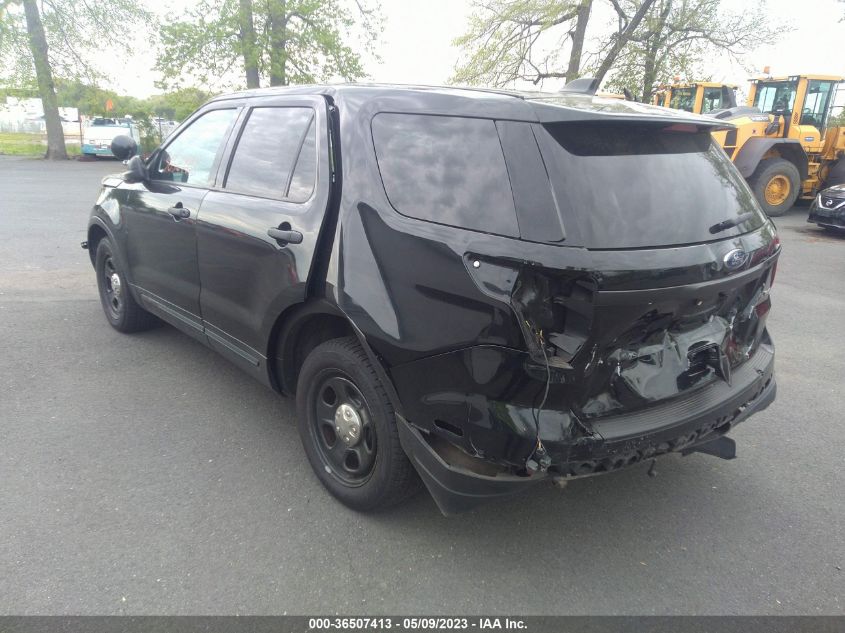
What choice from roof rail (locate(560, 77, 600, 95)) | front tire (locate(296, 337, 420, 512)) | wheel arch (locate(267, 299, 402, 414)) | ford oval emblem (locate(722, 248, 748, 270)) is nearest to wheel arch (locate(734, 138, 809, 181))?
roof rail (locate(560, 77, 600, 95))

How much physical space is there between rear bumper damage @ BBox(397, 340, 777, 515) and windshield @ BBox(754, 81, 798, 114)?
43.2 ft

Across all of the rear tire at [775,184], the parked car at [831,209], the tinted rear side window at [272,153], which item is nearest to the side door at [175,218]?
the tinted rear side window at [272,153]

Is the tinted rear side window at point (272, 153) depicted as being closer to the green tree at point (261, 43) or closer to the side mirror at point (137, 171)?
the side mirror at point (137, 171)

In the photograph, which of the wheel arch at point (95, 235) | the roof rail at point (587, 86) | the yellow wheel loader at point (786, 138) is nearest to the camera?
the roof rail at point (587, 86)

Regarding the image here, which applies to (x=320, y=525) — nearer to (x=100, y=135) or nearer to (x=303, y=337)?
(x=303, y=337)

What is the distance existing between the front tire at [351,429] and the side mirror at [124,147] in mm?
2583

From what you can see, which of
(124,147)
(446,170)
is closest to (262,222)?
(446,170)

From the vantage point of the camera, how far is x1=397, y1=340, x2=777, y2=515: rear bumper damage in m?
2.21

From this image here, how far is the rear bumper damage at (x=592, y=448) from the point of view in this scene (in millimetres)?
2213

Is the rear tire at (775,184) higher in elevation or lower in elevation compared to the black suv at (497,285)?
lower

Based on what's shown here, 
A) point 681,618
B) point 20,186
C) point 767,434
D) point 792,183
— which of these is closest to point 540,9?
point 792,183

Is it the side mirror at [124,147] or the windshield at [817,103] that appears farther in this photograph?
the windshield at [817,103]

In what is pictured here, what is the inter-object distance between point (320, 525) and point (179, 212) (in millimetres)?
2109

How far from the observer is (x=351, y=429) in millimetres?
2787
